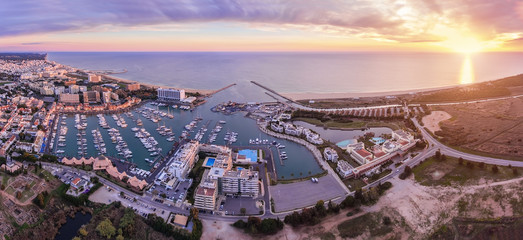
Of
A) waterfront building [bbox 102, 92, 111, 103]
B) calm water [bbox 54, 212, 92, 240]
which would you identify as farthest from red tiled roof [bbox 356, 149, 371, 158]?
waterfront building [bbox 102, 92, 111, 103]

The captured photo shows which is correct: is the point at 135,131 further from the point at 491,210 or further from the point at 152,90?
the point at 491,210

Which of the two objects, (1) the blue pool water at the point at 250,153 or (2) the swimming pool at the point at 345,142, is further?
(2) the swimming pool at the point at 345,142

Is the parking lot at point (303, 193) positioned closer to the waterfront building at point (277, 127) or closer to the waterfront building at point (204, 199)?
the waterfront building at point (204, 199)

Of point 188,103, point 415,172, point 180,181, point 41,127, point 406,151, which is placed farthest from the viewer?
point 188,103

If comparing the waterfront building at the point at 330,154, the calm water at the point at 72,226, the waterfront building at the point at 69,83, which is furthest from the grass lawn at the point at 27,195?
the waterfront building at the point at 69,83

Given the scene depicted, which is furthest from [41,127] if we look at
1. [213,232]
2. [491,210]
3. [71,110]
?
[491,210]

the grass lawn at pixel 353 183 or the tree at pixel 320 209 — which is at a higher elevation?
the grass lawn at pixel 353 183

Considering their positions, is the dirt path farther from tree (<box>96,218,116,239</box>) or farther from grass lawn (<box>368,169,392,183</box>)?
tree (<box>96,218,116,239</box>)
